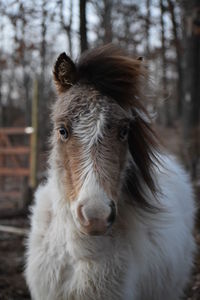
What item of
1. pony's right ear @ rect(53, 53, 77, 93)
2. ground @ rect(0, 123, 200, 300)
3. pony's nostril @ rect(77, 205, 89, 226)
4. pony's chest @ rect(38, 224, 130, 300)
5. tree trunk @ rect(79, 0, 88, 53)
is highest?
tree trunk @ rect(79, 0, 88, 53)

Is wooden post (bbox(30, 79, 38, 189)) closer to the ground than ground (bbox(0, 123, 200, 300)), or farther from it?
farther from it

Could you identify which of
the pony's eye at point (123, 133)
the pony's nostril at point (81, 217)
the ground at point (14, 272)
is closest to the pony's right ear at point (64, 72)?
the pony's eye at point (123, 133)

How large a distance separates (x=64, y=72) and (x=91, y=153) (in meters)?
Answer: 0.73

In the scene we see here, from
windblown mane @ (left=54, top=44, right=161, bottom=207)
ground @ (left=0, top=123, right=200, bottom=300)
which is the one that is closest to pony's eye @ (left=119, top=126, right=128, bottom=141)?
windblown mane @ (left=54, top=44, right=161, bottom=207)

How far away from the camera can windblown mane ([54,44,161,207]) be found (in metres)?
2.77

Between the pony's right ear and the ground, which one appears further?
the ground

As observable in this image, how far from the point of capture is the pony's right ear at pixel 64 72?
2.81 m

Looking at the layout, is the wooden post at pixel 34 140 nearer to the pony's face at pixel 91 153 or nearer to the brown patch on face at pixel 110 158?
the pony's face at pixel 91 153

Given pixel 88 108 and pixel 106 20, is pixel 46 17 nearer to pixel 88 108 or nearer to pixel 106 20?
pixel 106 20

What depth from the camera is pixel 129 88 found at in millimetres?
2818

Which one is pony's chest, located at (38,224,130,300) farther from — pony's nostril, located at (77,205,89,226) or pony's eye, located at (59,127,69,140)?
pony's eye, located at (59,127,69,140)

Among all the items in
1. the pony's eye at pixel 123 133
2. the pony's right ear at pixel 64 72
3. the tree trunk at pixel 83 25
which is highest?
the tree trunk at pixel 83 25

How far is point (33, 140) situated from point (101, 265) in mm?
7116

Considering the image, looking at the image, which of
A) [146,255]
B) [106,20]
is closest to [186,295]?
[146,255]
